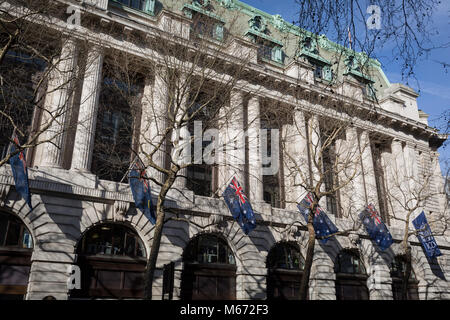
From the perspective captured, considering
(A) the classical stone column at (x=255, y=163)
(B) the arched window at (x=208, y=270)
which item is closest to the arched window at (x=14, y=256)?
(B) the arched window at (x=208, y=270)

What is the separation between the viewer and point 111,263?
17.6 meters

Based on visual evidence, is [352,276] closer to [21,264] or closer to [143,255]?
[143,255]

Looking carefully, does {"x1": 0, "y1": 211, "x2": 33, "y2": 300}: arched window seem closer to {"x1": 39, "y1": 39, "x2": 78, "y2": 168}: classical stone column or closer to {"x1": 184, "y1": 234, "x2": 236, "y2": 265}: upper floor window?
{"x1": 39, "y1": 39, "x2": 78, "y2": 168}: classical stone column

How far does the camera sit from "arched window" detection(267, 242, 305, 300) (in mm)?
21844

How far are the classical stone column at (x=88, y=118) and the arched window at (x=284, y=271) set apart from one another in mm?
12127

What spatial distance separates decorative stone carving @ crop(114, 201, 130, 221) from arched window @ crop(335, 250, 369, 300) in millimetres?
14867

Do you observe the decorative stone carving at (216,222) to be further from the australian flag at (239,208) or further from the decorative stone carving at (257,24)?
the decorative stone carving at (257,24)

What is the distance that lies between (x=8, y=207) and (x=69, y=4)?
11580 mm

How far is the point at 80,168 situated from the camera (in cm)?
1886

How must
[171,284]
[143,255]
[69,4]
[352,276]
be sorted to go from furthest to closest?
[352,276]
[69,4]
[143,255]
[171,284]

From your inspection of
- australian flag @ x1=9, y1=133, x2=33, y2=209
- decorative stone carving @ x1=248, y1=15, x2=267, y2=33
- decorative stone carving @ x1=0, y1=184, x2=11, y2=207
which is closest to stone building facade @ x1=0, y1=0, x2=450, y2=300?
decorative stone carving @ x1=0, y1=184, x2=11, y2=207

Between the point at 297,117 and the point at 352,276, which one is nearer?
the point at 352,276

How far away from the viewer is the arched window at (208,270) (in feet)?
63.8
